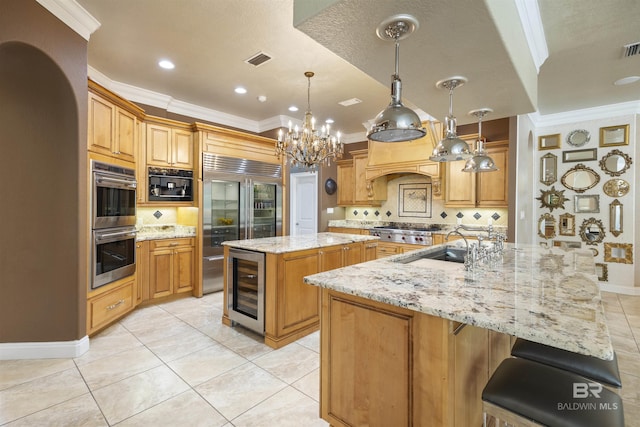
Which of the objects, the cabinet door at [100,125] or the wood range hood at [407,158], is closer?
the cabinet door at [100,125]

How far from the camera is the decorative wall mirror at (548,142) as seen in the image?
16.3 feet

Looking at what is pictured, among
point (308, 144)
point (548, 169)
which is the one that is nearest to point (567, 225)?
point (548, 169)

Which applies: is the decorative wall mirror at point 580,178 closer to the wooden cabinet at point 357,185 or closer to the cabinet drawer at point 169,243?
the wooden cabinet at point 357,185

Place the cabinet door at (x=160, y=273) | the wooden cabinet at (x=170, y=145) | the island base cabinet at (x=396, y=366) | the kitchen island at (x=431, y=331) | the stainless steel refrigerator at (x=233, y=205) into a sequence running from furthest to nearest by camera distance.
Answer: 1. the stainless steel refrigerator at (x=233, y=205)
2. the wooden cabinet at (x=170, y=145)
3. the cabinet door at (x=160, y=273)
4. the island base cabinet at (x=396, y=366)
5. the kitchen island at (x=431, y=331)

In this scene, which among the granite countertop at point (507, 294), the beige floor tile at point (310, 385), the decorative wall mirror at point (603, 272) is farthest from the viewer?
the decorative wall mirror at point (603, 272)

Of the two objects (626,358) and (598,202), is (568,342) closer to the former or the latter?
(626,358)

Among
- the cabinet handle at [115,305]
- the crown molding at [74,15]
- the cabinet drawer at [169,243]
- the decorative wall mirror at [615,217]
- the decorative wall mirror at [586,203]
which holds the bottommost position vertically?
the cabinet handle at [115,305]

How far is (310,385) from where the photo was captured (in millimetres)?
2174

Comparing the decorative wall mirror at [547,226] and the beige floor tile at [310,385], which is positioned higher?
the decorative wall mirror at [547,226]

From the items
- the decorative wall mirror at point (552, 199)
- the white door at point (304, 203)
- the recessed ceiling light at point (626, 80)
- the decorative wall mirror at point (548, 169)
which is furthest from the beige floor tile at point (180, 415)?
the decorative wall mirror at point (548, 169)

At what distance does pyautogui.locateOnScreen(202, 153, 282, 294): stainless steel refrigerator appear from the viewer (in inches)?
169

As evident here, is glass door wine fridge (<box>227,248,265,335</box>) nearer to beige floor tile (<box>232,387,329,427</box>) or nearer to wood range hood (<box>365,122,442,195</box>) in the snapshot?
beige floor tile (<box>232,387,329,427</box>)

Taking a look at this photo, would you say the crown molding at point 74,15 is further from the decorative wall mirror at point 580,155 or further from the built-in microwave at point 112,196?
the decorative wall mirror at point 580,155

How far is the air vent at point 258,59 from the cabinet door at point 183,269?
2.58 m
